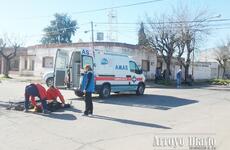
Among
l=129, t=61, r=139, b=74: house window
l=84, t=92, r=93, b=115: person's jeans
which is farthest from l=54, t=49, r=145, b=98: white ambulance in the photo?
l=84, t=92, r=93, b=115: person's jeans

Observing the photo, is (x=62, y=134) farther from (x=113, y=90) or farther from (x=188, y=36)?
(x=188, y=36)

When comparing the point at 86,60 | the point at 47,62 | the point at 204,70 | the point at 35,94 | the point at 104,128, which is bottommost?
the point at 104,128

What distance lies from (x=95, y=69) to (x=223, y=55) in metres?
46.1

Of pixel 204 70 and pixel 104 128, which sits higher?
pixel 204 70

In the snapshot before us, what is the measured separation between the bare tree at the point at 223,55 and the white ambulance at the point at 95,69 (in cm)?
4194

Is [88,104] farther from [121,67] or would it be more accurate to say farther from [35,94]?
[121,67]

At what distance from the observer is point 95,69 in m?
16.1

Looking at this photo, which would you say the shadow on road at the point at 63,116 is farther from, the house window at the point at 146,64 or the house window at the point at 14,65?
the house window at the point at 14,65

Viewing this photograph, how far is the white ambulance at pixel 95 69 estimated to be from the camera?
52.5ft

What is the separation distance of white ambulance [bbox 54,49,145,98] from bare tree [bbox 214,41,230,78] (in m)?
41.9

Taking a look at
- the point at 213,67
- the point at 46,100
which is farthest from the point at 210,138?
the point at 213,67

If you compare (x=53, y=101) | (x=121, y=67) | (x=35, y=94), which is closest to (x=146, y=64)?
(x=121, y=67)

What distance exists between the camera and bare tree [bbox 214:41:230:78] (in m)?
56.3

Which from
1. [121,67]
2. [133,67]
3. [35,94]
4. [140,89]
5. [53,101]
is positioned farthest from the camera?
[140,89]
